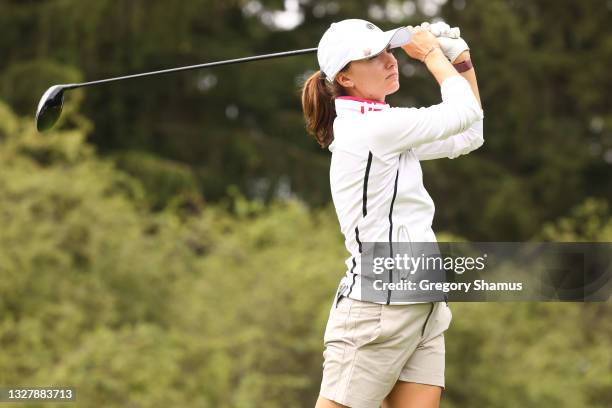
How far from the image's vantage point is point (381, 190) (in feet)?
10.2

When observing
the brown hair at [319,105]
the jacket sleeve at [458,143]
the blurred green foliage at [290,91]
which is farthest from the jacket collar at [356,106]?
the blurred green foliage at [290,91]

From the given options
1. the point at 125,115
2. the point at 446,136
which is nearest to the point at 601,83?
the point at 125,115

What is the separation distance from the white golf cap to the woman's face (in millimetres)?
35

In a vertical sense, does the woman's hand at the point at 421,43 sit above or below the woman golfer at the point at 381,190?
above

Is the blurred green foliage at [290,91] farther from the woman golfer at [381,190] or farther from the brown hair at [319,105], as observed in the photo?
the woman golfer at [381,190]

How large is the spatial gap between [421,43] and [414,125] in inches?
11.9

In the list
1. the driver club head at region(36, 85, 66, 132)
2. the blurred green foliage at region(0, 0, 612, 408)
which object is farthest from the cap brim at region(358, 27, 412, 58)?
the blurred green foliage at region(0, 0, 612, 408)

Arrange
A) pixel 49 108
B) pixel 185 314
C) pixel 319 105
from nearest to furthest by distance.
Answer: pixel 319 105 → pixel 49 108 → pixel 185 314

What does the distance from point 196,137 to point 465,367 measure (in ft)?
22.9

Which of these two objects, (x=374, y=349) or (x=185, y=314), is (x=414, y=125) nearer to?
(x=374, y=349)

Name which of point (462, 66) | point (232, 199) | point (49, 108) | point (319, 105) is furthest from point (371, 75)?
point (232, 199)

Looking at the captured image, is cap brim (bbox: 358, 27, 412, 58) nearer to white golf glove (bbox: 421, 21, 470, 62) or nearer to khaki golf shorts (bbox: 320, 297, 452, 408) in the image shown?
white golf glove (bbox: 421, 21, 470, 62)

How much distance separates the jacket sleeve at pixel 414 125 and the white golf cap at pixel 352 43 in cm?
19

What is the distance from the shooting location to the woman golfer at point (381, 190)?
310cm
